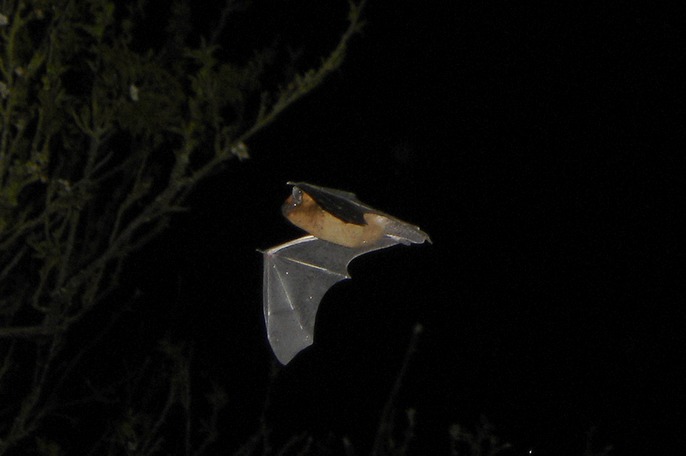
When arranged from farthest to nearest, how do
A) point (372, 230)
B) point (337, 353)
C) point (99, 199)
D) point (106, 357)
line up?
point (337, 353) < point (106, 357) < point (99, 199) < point (372, 230)

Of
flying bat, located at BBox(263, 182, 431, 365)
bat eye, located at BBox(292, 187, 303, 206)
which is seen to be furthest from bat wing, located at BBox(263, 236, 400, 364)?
bat eye, located at BBox(292, 187, 303, 206)

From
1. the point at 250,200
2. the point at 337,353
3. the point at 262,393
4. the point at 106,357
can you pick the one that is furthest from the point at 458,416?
the point at 106,357

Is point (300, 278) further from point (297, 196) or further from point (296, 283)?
point (297, 196)

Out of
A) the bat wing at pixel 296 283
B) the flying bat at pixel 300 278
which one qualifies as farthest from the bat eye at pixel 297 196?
the bat wing at pixel 296 283

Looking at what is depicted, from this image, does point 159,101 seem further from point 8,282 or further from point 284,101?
point 8,282

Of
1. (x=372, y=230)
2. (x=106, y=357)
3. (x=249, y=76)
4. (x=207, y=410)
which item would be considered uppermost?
(x=249, y=76)

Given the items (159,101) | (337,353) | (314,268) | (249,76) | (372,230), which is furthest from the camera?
(337,353)

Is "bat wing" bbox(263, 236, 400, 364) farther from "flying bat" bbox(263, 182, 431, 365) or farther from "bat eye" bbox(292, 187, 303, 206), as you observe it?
"bat eye" bbox(292, 187, 303, 206)

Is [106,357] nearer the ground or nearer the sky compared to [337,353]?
nearer the sky

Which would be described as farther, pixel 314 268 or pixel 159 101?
pixel 314 268

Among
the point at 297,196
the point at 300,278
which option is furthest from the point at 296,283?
the point at 297,196
